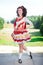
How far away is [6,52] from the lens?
7.31ft

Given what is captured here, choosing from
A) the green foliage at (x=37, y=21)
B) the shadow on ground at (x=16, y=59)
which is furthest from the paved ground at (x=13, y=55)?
the green foliage at (x=37, y=21)

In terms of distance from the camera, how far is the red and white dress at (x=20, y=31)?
220cm

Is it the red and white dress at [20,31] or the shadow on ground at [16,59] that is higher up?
the red and white dress at [20,31]

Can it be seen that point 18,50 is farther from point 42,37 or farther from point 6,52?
point 42,37

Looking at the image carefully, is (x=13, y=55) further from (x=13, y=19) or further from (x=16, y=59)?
(x=13, y=19)

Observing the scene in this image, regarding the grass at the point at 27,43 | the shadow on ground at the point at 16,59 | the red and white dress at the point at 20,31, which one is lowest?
the shadow on ground at the point at 16,59

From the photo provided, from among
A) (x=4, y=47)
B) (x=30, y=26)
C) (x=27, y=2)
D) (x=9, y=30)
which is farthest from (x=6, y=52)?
(x=27, y=2)

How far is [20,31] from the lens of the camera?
7.22ft

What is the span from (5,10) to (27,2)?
0.82 ft

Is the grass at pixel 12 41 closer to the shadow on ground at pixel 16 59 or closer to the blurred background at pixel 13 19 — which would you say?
the blurred background at pixel 13 19

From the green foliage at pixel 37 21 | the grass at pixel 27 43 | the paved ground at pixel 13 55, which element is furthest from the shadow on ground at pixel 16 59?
the green foliage at pixel 37 21

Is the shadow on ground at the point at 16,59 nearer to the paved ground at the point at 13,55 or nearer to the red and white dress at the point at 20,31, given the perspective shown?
the paved ground at the point at 13,55

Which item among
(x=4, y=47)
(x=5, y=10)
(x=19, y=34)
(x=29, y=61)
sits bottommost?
(x=29, y=61)

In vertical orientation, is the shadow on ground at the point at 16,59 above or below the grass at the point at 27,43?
below
